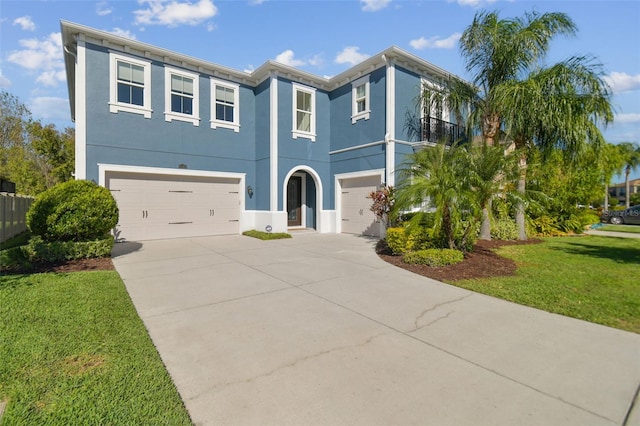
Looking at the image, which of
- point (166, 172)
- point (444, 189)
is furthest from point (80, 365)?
point (166, 172)

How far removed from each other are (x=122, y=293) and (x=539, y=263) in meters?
8.88

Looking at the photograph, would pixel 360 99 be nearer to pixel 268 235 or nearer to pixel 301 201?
pixel 301 201

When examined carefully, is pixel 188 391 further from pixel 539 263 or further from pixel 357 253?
pixel 539 263

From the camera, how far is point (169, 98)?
11812 millimetres

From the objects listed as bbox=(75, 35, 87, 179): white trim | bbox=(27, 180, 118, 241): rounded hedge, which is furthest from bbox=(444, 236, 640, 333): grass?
bbox=(75, 35, 87, 179): white trim

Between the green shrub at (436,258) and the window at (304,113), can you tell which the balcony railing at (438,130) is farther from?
the green shrub at (436,258)

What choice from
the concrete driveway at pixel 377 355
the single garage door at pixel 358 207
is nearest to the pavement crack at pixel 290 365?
the concrete driveway at pixel 377 355

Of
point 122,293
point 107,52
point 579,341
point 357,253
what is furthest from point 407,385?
point 107,52

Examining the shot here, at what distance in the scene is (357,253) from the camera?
9227 millimetres

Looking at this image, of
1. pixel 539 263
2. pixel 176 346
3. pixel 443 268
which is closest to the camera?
pixel 176 346

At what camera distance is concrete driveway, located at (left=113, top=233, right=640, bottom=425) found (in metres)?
2.45

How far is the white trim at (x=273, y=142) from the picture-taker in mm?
12961

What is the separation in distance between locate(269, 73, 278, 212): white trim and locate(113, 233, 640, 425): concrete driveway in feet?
23.6

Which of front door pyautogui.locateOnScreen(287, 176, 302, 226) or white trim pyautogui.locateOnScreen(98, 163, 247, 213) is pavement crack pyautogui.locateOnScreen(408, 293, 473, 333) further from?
front door pyautogui.locateOnScreen(287, 176, 302, 226)
